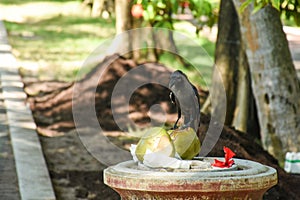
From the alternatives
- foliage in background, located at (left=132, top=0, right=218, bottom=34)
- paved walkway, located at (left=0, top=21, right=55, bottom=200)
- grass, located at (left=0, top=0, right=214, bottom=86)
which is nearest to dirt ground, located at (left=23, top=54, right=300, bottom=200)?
paved walkway, located at (left=0, top=21, right=55, bottom=200)

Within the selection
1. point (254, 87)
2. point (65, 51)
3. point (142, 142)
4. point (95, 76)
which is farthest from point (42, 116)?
point (142, 142)

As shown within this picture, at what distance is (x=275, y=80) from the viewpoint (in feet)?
32.1

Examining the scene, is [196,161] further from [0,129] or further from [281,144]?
[0,129]

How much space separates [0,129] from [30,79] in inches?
168

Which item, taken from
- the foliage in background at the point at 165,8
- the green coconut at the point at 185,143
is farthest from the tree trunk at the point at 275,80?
the green coconut at the point at 185,143

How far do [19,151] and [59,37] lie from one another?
11.3 metres

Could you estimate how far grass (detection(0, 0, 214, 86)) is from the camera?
17.0 meters

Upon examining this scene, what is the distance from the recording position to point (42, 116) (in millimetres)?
13141

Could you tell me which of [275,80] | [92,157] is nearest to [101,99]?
[92,157]

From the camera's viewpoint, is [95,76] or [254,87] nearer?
[254,87]

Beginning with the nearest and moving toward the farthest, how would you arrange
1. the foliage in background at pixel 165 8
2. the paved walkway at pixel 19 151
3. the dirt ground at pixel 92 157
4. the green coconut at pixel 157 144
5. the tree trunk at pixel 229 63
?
1. the green coconut at pixel 157 144
2. the dirt ground at pixel 92 157
3. the paved walkway at pixel 19 151
4. the foliage in background at pixel 165 8
5. the tree trunk at pixel 229 63

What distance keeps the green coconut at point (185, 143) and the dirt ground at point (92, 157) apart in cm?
286

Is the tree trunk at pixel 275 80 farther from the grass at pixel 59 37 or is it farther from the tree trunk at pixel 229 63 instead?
the grass at pixel 59 37

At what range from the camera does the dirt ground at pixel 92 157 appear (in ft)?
28.2
